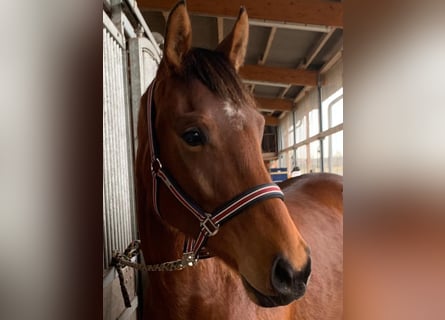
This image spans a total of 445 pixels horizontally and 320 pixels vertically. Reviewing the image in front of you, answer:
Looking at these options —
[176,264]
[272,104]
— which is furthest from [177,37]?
[176,264]

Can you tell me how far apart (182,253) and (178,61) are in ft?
1.28

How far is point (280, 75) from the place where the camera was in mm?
718

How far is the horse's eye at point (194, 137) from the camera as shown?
1.89 feet

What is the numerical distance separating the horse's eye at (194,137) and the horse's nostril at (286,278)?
232mm

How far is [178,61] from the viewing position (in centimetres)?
64

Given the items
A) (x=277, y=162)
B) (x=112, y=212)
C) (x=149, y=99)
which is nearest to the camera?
(x=149, y=99)

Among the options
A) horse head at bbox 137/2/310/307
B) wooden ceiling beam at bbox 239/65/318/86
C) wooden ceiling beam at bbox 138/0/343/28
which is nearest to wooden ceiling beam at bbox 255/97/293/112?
wooden ceiling beam at bbox 239/65/318/86

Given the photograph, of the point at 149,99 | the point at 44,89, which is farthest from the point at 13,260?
the point at 149,99

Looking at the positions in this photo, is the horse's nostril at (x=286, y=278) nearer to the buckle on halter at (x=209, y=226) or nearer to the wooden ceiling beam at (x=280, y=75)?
the buckle on halter at (x=209, y=226)

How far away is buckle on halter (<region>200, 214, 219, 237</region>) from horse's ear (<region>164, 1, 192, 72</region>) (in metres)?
0.29

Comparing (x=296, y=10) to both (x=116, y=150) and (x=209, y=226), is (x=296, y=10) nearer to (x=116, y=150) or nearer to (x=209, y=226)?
(x=209, y=226)

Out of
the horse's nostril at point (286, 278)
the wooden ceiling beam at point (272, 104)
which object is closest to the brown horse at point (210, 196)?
the horse's nostril at point (286, 278)

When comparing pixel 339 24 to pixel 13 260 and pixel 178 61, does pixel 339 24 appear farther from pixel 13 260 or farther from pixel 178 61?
pixel 13 260

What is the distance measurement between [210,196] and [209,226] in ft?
0.17
